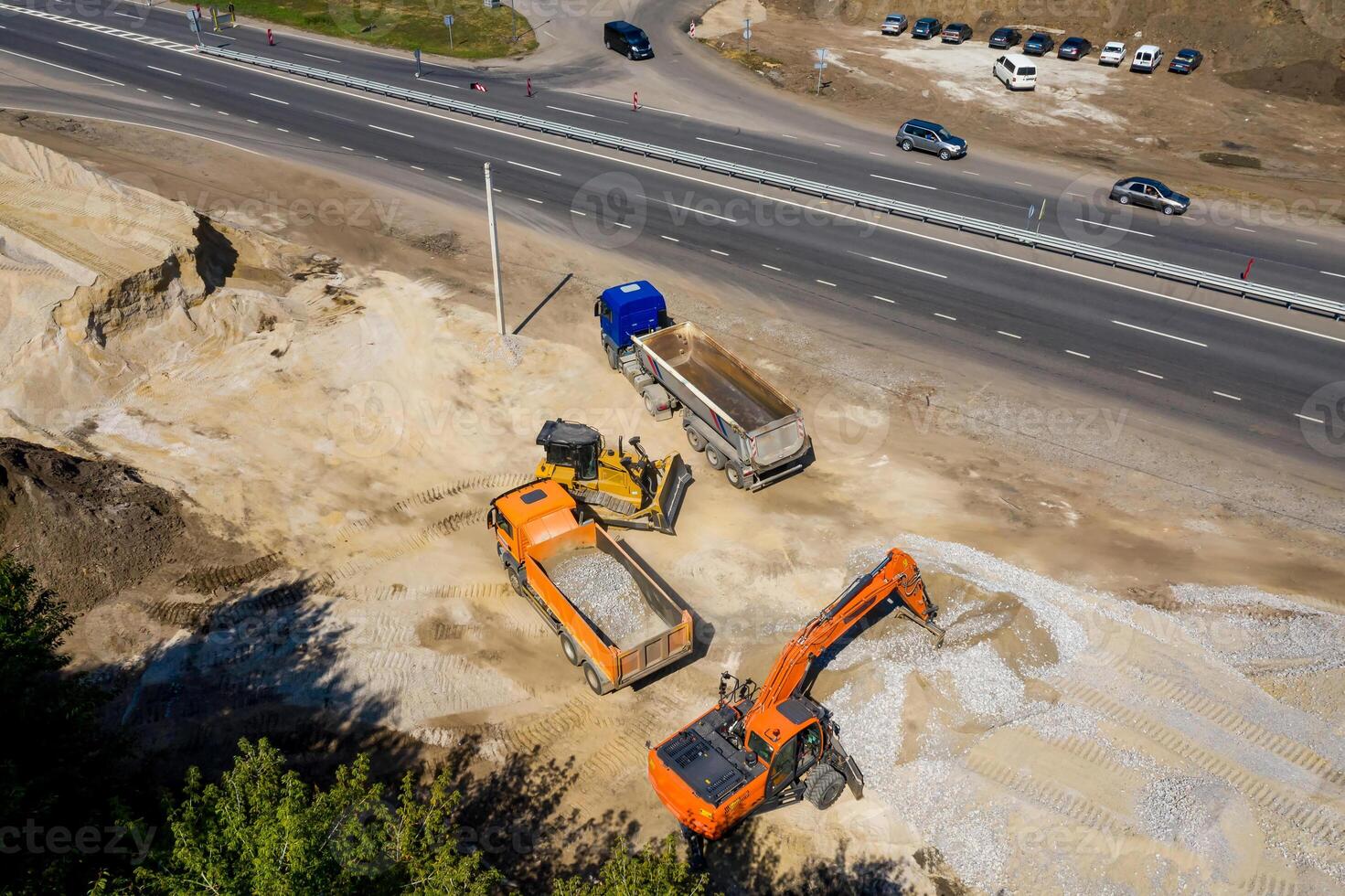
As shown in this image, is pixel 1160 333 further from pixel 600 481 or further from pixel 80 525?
pixel 80 525

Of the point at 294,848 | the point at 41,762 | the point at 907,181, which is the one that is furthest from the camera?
the point at 907,181

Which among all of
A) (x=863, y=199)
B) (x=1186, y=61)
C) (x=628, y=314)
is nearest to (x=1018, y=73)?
(x=1186, y=61)

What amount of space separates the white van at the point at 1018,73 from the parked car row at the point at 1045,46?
0.17 metres

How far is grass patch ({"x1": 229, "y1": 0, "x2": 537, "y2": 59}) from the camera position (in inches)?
2251

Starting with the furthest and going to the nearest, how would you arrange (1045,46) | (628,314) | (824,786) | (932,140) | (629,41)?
(1045,46)
(629,41)
(932,140)
(628,314)
(824,786)

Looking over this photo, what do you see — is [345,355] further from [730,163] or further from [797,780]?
[730,163]

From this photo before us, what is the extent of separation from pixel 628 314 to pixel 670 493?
725 cm

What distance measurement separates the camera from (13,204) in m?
28.4

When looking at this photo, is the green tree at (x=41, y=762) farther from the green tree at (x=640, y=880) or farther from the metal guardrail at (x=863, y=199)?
the metal guardrail at (x=863, y=199)

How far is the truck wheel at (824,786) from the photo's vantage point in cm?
1569

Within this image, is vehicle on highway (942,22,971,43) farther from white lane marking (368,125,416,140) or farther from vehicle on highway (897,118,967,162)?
white lane marking (368,125,416,140)

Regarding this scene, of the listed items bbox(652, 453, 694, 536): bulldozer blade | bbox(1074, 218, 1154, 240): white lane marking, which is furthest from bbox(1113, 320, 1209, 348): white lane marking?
bbox(652, 453, 694, 536): bulldozer blade

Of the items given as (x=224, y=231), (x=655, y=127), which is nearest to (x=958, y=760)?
(x=224, y=231)

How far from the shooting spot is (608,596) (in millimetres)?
18688
